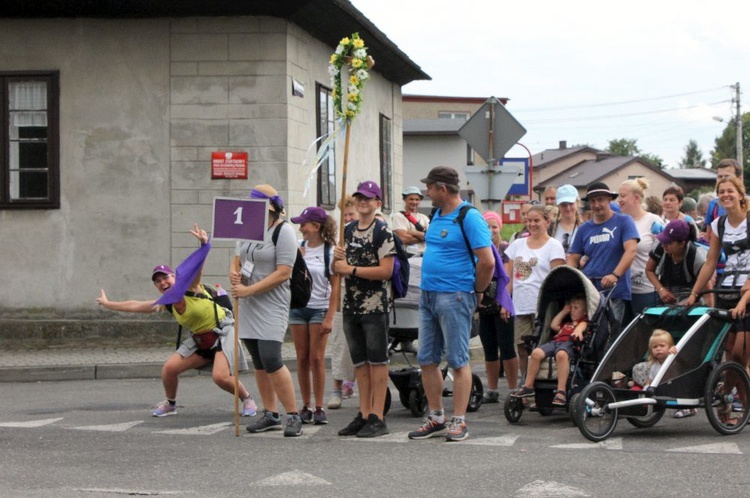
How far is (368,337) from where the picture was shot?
9.69 metres

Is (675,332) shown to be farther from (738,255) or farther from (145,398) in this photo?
(145,398)

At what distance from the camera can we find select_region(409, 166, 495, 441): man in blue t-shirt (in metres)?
9.37

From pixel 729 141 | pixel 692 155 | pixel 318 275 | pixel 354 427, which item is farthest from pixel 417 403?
pixel 692 155

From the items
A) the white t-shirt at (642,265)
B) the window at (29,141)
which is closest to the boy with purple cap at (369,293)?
the white t-shirt at (642,265)

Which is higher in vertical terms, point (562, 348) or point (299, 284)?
point (299, 284)

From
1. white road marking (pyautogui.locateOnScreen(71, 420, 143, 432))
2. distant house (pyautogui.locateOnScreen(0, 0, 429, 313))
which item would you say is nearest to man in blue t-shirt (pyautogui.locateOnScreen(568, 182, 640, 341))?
white road marking (pyautogui.locateOnScreen(71, 420, 143, 432))

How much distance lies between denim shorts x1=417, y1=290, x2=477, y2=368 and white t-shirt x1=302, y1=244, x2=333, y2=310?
4.91ft

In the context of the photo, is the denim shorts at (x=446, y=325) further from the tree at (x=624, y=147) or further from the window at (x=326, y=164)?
the tree at (x=624, y=147)

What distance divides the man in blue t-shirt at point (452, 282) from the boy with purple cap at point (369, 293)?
1.04 ft

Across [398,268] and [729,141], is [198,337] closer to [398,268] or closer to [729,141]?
[398,268]

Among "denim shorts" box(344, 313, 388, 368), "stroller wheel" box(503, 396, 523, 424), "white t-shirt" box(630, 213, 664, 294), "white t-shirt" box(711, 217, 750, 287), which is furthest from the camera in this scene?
"white t-shirt" box(630, 213, 664, 294)

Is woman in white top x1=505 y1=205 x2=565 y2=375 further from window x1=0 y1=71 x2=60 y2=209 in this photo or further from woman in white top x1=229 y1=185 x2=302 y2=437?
window x1=0 y1=71 x2=60 y2=209

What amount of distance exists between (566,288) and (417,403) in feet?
5.36

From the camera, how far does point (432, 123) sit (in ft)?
184
